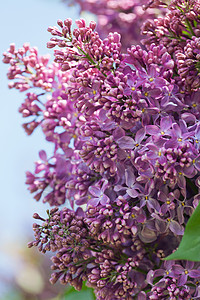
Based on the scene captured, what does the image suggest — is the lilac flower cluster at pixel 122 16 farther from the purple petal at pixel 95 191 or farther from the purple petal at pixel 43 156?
the purple petal at pixel 95 191

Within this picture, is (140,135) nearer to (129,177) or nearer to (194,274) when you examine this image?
(129,177)

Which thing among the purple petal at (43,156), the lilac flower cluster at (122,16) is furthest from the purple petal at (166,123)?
the lilac flower cluster at (122,16)

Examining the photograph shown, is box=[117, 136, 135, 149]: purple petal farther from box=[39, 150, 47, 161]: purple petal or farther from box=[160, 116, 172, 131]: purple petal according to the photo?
box=[39, 150, 47, 161]: purple petal

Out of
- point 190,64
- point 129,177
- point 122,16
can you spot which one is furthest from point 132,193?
point 122,16

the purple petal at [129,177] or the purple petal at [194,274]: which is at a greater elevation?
the purple petal at [129,177]

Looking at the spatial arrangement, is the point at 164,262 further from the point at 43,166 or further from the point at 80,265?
the point at 43,166

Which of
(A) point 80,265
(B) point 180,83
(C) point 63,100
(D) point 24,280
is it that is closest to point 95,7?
(C) point 63,100

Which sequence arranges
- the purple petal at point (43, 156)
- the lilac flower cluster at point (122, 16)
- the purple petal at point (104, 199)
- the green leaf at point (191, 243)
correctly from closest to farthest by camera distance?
the green leaf at point (191, 243), the purple petal at point (104, 199), the purple petal at point (43, 156), the lilac flower cluster at point (122, 16)
